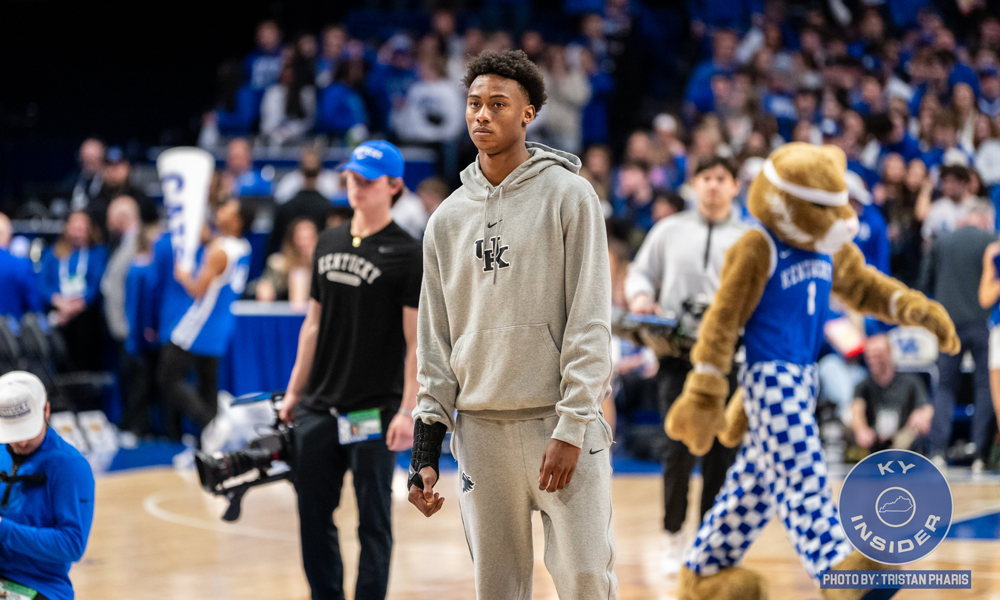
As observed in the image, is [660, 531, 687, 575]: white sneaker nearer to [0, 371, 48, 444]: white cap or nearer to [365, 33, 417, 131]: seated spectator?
[0, 371, 48, 444]: white cap

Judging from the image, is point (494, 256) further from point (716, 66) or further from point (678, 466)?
point (716, 66)

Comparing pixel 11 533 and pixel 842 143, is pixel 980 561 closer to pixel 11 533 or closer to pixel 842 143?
pixel 11 533

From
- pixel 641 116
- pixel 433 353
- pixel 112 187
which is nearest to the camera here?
pixel 433 353

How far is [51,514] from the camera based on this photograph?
408 cm

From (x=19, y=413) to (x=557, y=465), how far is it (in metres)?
2.06

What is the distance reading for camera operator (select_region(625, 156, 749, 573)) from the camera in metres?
5.86

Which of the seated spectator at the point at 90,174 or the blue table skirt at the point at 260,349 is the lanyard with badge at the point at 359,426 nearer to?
the blue table skirt at the point at 260,349

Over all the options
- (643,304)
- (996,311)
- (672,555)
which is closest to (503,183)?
(643,304)

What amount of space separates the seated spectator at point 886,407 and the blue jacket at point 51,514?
6.87 meters

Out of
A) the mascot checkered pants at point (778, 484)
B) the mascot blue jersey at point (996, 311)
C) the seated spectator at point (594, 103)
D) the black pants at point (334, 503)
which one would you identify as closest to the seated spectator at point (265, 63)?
the seated spectator at point (594, 103)

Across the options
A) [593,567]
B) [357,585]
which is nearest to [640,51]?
[357,585]

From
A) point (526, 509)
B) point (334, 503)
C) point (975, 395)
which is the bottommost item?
point (975, 395)

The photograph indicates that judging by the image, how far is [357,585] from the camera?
447 cm

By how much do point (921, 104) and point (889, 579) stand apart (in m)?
9.64
